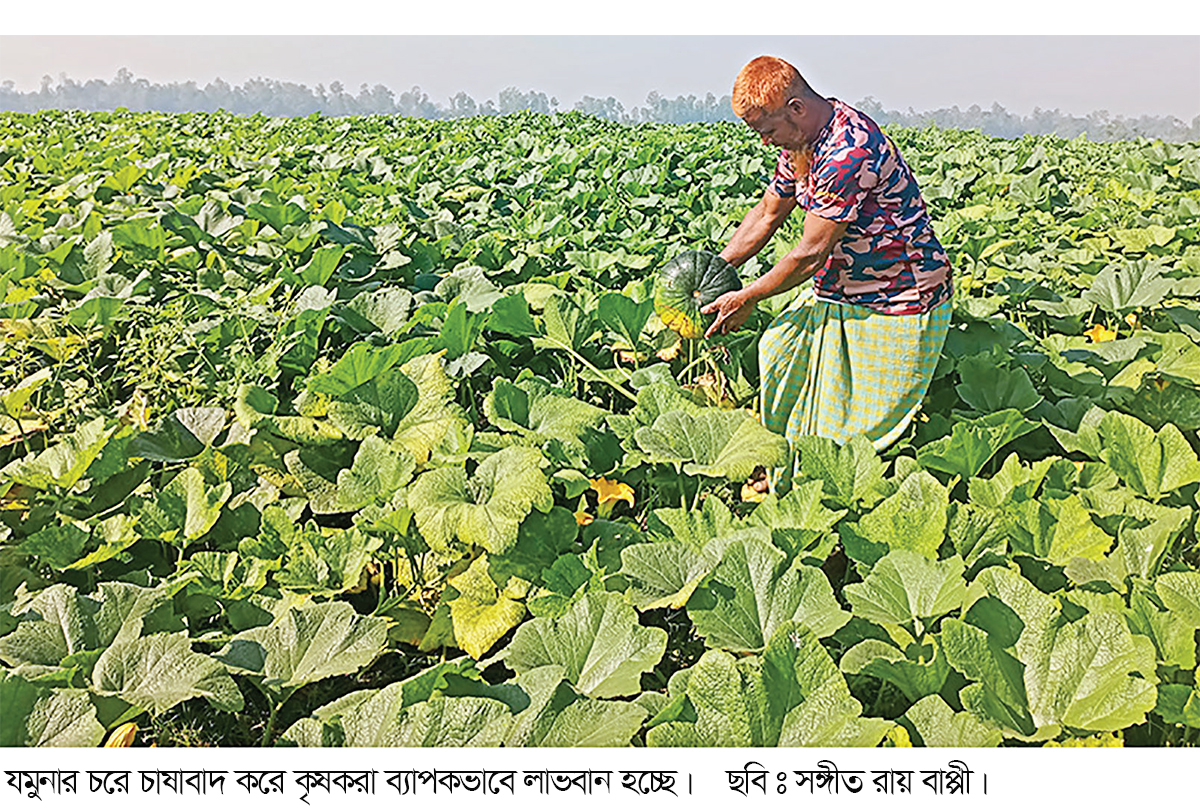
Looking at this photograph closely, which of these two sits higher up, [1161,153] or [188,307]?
[1161,153]

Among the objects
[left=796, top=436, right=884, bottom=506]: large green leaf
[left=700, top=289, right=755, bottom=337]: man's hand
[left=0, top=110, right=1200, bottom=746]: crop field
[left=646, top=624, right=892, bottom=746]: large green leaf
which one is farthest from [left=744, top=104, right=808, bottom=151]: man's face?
[left=646, top=624, right=892, bottom=746]: large green leaf

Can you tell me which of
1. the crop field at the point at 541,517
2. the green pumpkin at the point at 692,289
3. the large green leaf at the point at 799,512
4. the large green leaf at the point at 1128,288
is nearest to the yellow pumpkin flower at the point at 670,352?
the crop field at the point at 541,517

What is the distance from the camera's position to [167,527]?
2697mm

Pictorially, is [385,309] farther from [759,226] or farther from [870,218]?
[870,218]

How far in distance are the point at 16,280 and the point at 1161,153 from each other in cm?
1135

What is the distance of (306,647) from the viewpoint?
7.21 ft

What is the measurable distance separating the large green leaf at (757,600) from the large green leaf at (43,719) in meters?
1.24

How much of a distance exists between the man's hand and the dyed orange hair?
63 centimetres

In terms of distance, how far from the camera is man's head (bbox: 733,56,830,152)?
10.3ft

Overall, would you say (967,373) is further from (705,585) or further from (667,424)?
(705,585)

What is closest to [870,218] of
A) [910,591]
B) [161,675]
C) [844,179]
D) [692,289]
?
[844,179]

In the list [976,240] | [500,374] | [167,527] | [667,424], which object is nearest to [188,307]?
[500,374]

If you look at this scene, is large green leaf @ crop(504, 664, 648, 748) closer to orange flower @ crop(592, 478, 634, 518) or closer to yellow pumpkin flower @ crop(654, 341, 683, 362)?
orange flower @ crop(592, 478, 634, 518)
